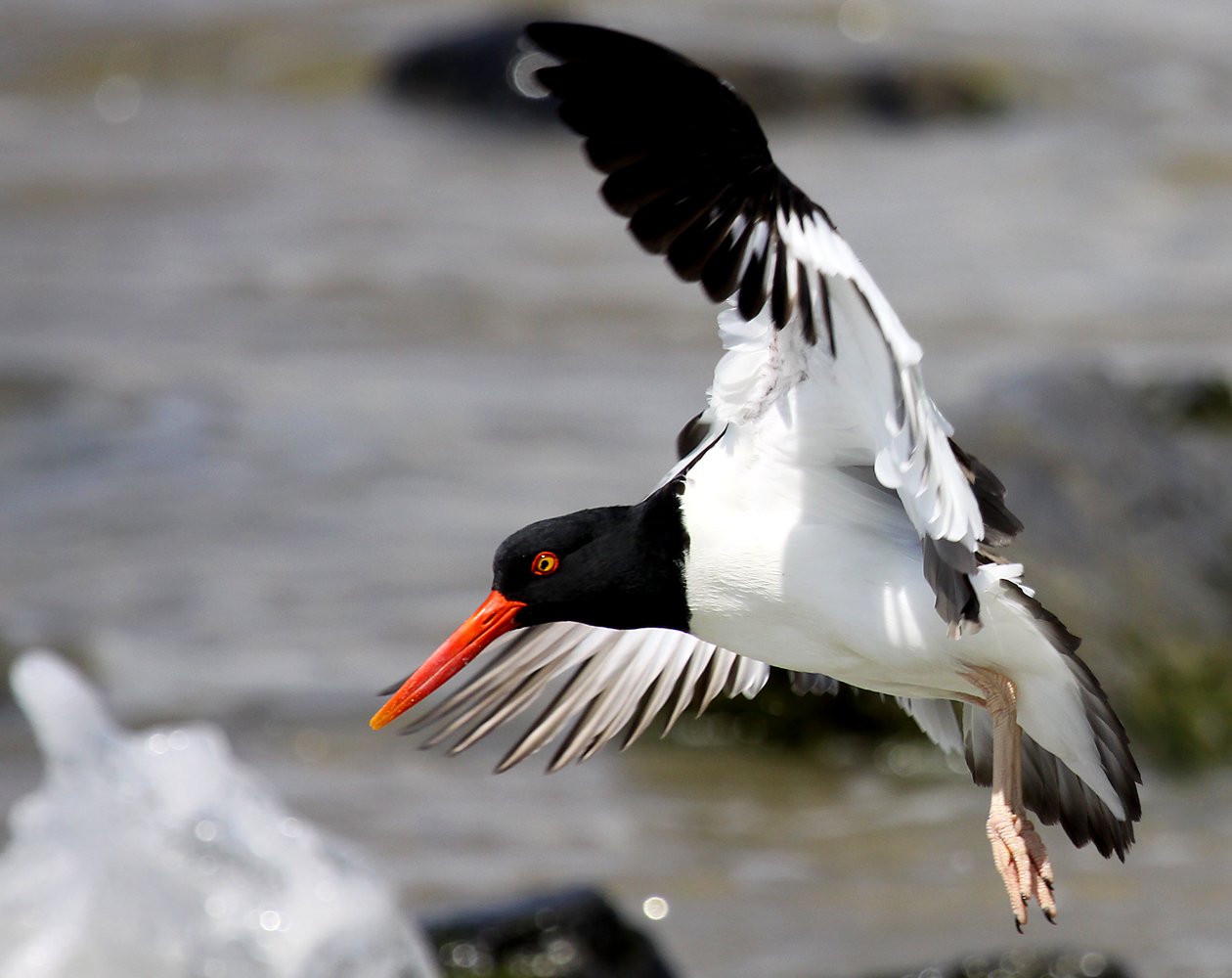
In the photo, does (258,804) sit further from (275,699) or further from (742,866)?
(275,699)

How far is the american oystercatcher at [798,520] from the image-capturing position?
299 centimetres

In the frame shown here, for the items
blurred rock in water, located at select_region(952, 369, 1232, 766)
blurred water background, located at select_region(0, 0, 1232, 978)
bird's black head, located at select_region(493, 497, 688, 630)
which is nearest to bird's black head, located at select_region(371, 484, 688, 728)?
bird's black head, located at select_region(493, 497, 688, 630)

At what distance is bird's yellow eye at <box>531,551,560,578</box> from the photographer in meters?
3.83

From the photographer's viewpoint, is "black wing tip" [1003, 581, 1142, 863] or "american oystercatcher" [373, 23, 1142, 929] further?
"black wing tip" [1003, 581, 1142, 863]

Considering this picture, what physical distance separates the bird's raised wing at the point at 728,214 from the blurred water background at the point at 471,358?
3.37 metres

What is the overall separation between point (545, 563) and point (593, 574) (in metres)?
0.11

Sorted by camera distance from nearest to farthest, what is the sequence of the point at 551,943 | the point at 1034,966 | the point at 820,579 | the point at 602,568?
the point at 820,579
the point at 602,568
the point at 1034,966
the point at 551,943

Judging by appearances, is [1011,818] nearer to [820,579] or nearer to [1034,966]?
[820,579]

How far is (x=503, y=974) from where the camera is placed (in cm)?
532

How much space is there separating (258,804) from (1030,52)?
1491cm

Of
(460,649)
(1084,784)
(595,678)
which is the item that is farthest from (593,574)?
(1084,784)

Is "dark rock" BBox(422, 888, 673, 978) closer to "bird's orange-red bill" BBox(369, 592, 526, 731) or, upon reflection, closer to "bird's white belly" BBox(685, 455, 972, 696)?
"bird's orange-red bill" BBox(369, 592, 526, 731)

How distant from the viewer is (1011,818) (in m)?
3.75

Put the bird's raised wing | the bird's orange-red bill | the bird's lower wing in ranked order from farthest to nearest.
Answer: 1. the bird's lower wing
2. the bird's orange-red bill
3. the bird's raised wing
